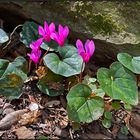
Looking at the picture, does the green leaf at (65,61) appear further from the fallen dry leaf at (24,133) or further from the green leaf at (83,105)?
the fallen dry leaf at (24,133)

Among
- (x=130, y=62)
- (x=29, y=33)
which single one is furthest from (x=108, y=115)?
(x=29, y=33)

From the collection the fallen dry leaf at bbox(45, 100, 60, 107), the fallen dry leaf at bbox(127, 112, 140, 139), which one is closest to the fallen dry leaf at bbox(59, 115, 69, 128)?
the fallen dry leaf at bbox(45, 100, 60, 107)

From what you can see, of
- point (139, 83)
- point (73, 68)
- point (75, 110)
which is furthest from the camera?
point (139, 83)

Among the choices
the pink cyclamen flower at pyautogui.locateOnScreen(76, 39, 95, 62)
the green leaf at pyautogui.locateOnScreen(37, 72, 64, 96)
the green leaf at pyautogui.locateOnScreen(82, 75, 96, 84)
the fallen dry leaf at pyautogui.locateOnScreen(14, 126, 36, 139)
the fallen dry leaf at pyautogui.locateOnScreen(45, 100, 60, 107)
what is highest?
the pink cyclamen flower at pyautogui.locateOnScreen(76, 39, 95, 62)

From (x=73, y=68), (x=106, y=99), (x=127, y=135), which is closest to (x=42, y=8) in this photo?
(x=73, y=68)

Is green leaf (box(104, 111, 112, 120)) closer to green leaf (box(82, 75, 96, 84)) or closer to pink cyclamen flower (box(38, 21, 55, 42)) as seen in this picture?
green leaf (box(82, 75, 96, 84))

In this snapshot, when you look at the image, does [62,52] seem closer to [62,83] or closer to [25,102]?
[62,83]
